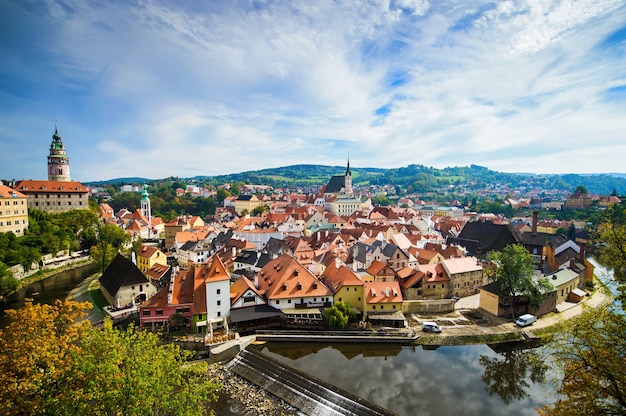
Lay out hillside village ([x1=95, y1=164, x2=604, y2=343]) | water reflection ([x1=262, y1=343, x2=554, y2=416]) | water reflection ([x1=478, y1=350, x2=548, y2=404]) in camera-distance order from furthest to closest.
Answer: hillside village ([x1=95, y1=164, x2=604, y2=343]), water reflection ([x1=478, y1=350, x2=548, y2=404]), water reflection ([x1=262, y1=343, x2=554, y2=416])

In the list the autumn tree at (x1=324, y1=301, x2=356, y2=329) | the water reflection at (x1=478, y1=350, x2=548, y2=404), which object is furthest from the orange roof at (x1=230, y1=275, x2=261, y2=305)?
the water reflection at (x1=478, y1=350, x2=548, y2=404)

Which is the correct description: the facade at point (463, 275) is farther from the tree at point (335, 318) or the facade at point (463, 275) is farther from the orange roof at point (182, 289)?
the orange roof at point (182, 289)

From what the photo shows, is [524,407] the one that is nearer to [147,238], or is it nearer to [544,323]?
[544,323]

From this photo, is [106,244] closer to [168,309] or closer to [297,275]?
[168,309]

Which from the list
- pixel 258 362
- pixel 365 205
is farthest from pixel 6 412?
pixel 365 205

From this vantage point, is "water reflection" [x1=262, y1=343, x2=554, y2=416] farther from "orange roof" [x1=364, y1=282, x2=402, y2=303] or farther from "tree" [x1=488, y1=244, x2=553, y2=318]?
"tree" [x1=488, y1=244, x2=553, y2=318]

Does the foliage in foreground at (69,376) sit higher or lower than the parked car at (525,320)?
higher

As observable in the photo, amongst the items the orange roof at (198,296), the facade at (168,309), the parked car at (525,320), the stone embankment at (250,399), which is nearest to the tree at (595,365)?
the stone embankment at (250,399)
